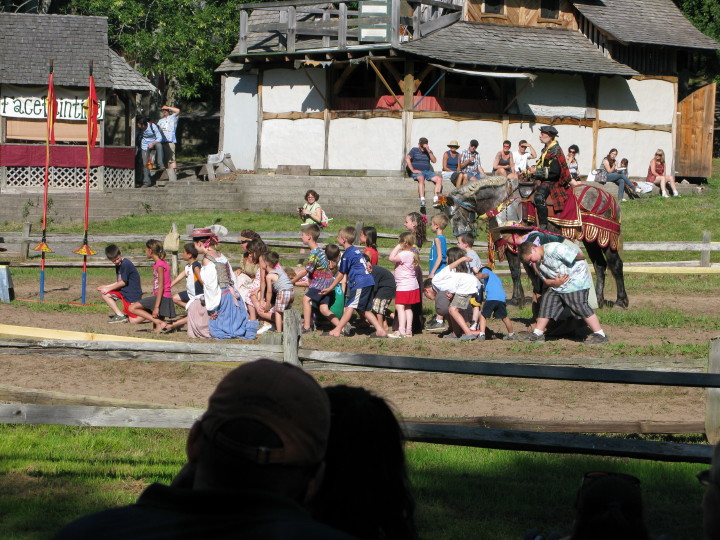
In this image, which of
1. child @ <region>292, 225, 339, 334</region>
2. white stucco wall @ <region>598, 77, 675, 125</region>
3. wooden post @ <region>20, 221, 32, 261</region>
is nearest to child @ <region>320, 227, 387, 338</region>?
child @ <region>292, 225, 339, 334</region>

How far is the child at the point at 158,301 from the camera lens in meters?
14.1

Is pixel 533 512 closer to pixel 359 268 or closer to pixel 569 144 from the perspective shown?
pixel 359 268

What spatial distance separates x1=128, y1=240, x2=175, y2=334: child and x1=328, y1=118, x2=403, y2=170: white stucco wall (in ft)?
44.8

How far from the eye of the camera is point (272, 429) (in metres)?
2.42

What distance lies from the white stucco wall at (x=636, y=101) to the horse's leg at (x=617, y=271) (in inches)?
575

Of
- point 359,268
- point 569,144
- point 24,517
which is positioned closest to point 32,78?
point 569,144

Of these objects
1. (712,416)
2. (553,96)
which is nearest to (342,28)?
(553,96)

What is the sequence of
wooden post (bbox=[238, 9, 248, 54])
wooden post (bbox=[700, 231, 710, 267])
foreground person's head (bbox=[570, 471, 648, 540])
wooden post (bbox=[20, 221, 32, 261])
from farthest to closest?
wooden post (bbox=[238, 9, 248, 54]) < wooden post (bbox=[20, 221, 32, 261]) < wooden post (bbox=[700, 231, 710, 267]) < foreground person's head (bbox=[570, 471, 648, 540])

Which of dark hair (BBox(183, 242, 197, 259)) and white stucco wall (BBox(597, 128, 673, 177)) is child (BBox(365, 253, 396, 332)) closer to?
dark hair (BBox(183, 242, 197, 259))

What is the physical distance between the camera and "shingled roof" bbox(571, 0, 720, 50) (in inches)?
1150

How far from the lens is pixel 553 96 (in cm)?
2850

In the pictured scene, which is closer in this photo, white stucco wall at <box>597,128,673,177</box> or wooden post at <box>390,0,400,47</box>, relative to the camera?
wooden post at <box>390,0,400,47</box>

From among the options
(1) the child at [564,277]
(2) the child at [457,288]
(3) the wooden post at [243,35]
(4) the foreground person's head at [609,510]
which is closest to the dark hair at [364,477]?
(4) the foreground person's head at [609,510]

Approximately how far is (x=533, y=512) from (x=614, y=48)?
25113 millimetres
